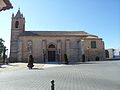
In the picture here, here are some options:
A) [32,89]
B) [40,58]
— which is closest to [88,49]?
[40,58]

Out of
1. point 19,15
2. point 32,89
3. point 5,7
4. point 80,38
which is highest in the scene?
point 19,15

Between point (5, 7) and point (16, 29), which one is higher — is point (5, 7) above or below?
below

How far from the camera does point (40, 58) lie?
55.3 metres

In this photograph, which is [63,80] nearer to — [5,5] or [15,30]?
[5,5]

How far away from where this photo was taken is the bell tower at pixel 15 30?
56656 millimetres

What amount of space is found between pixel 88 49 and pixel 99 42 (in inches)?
165

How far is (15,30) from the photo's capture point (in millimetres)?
59062

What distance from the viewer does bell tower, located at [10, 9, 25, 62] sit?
5666 centimetres

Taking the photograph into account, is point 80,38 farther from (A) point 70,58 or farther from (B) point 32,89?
(B) point 32,89

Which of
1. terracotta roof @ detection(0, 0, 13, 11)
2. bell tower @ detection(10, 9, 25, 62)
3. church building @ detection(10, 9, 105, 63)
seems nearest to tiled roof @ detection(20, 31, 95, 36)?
church building @ detection(10, 9, 105, 63)

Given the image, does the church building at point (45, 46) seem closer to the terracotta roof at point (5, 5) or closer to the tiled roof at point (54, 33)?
the tiled roof at point (54, 33)

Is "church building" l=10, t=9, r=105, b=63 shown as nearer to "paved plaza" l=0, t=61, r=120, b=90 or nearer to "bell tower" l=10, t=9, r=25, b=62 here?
"bell tower" l=10, t=9, r=25, b=62

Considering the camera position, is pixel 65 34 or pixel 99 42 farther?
pixel 65 34

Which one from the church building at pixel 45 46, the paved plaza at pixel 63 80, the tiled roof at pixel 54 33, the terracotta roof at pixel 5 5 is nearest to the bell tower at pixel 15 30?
the church building at pixel 45 46
